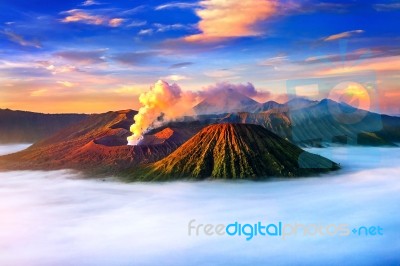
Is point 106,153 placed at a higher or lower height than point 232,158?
higher

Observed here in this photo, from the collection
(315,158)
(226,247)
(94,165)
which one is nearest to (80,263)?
(226,247)

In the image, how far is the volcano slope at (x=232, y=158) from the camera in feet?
434

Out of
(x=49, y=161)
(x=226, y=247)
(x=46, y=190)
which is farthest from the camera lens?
(x=49, y=161)

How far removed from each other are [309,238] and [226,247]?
26684 mm

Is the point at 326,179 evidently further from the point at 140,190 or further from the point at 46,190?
the point at 46,190

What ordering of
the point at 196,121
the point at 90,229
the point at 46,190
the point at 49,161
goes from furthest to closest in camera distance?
1. the point at 196,121
2. the point at 49,161
3. the point at 46,190
4. the point at 90,229

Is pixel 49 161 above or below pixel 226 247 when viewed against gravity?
above

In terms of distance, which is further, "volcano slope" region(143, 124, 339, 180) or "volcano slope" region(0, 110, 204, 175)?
"volcano slope" region(0, 110, 204, 175)

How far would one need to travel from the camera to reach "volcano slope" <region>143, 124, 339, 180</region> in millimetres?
132250

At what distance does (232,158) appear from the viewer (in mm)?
134375

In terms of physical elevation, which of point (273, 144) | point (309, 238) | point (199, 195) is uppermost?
point (273, 144)

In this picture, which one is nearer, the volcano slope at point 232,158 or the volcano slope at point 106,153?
the volcano slope at point 232,158

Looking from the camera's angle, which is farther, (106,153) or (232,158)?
(106,153)

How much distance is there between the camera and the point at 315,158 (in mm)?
155000
